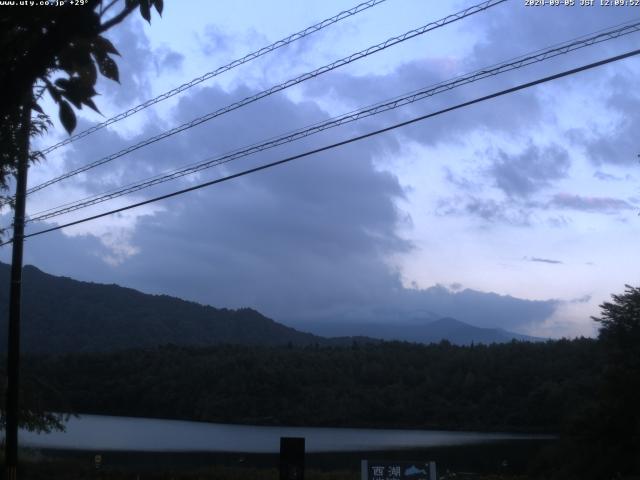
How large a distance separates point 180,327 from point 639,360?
107 metres

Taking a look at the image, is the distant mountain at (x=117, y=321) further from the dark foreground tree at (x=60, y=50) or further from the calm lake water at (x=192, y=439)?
the dark foreground tree at (x=60, y=50)

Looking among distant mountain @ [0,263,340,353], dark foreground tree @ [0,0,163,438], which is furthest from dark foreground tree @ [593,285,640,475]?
distant mountain @ [0,263,340,353]

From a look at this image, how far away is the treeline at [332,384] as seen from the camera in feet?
223

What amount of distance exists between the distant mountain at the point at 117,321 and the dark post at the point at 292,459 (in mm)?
67621

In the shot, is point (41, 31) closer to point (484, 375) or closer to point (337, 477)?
point (337, 477)

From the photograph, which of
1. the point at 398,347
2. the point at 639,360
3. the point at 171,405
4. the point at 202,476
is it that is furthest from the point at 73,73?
the point at 398,347

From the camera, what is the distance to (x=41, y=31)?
15.3 ft

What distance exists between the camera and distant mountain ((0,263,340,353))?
10112cm

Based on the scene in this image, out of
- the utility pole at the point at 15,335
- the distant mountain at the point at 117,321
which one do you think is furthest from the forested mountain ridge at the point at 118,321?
the utility pole at the point at 15,335

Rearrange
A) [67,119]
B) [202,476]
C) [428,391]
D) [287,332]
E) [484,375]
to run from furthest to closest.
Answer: [287,332], [428,391], [484,375], [202,476], [67,119]

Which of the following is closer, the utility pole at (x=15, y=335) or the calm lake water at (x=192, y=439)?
the utility pole at (x=15, y=335)

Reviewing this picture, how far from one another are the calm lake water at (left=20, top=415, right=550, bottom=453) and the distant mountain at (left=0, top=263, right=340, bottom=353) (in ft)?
76.6

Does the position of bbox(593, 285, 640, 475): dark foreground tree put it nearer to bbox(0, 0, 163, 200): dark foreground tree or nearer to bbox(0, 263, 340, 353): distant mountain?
bbox(0, 0, 163, 200): dark foreground tree

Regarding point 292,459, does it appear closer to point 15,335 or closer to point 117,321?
point 15,335
